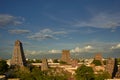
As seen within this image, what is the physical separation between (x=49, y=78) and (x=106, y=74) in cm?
2645

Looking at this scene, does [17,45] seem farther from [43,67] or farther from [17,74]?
[17,74]

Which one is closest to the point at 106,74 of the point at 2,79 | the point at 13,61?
the point at 2,79

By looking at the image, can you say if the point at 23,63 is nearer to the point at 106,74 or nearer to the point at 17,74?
the point at 17,74

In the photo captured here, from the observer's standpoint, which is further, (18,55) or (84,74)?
(18,55)

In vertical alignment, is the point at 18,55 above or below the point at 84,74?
above

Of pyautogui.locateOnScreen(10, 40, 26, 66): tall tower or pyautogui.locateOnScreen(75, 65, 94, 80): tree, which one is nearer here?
pyautogui.locateOnScreen(75, 65, 94, 80): tree

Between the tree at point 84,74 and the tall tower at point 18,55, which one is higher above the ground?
the tall tower at point 18,55

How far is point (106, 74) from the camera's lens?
122 m

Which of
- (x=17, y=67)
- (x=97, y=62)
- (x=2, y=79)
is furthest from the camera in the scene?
(x=97, y=62)

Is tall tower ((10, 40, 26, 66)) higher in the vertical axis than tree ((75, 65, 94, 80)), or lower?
higher

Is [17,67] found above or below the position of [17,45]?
below

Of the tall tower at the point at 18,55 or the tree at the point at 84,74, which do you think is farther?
the tall tower at the point at 18,55

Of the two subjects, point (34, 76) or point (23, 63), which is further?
point (23, 63)

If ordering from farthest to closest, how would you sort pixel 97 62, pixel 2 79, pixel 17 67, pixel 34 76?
pixel 97 62, pixel 17 67, pixel 34 76, pixel 2 79
